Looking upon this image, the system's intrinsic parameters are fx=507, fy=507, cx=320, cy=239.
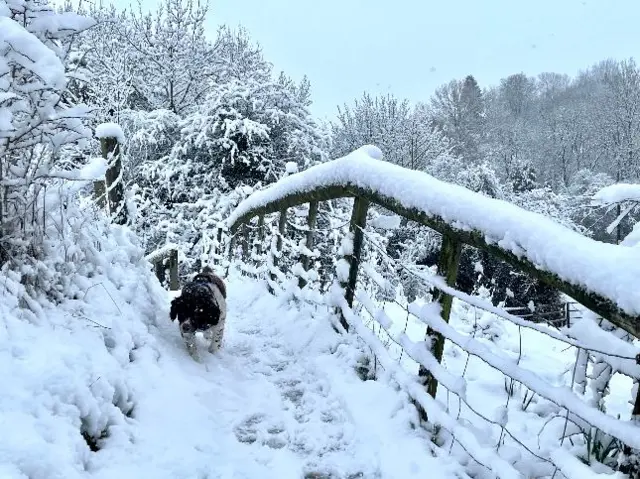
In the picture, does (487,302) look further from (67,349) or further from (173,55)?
(173,55)

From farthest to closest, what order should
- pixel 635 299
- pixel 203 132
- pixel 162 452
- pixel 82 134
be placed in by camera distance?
pixel 203 132, pixel 82 134, pixel 162 452, pixel 635 299

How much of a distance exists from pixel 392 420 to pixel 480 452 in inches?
29.2

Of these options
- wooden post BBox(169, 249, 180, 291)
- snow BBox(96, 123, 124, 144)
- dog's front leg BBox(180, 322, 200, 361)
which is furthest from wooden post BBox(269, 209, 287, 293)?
wooden post BBox(169, 249, 180, 291)

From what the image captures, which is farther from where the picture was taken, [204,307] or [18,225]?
[204,307]

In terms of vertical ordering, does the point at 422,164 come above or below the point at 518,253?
above

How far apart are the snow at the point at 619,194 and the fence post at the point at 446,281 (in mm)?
624

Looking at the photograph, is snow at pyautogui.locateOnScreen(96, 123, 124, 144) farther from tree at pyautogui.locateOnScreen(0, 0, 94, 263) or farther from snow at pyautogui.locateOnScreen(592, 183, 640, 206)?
snow at pyautogui.locateOnScreen(592, 183, 640, 206)

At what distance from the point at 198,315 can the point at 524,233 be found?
8.91 ft

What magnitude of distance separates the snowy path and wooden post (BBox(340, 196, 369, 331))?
0.36m

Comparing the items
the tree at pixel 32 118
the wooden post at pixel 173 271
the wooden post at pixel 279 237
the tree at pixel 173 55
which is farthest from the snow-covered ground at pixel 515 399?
the tree at pixel 173 55

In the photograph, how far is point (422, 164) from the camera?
27625 mm

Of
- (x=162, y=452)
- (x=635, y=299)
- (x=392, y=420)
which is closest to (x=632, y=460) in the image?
(x=635, y=299)

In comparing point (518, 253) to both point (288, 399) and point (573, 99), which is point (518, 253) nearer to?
point (288, 399)

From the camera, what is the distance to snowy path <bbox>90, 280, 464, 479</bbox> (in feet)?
7.07
